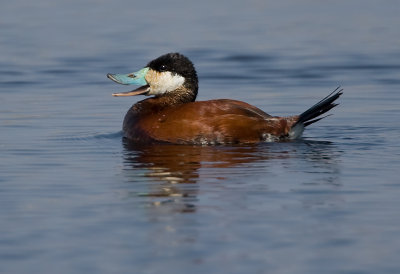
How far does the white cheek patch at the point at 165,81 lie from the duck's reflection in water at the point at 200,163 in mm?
702

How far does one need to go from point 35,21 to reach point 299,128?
30.2 feet

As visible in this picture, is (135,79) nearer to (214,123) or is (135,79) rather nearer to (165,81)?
(165,81)

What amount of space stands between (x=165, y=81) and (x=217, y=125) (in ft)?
3.19

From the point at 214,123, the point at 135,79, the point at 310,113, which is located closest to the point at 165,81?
the point at 135,79

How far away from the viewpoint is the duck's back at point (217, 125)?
26.2ft

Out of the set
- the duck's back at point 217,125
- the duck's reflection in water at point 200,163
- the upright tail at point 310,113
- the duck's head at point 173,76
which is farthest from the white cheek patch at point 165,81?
the upright tail at point 310,113

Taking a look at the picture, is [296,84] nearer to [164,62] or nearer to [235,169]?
[164,62]

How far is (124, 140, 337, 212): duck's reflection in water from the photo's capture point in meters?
6.20

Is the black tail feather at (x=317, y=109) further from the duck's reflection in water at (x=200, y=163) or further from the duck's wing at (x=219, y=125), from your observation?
the duck's reflection in water at (x=200, y=163)

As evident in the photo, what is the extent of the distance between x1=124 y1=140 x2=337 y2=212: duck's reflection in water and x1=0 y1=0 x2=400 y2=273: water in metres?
0.02

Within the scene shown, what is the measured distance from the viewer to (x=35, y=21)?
649 inches

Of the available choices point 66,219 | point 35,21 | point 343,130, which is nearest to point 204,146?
point 343,130

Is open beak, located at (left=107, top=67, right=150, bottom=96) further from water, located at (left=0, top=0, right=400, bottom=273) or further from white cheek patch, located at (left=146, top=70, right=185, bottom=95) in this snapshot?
water, located at (left=0, top=0, right=400, bottom=273)

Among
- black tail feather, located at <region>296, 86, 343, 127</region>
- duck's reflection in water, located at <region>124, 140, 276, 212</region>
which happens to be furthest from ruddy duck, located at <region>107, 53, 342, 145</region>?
duck's reflection in water, located at <region>124, 140, 276, 212</region>
